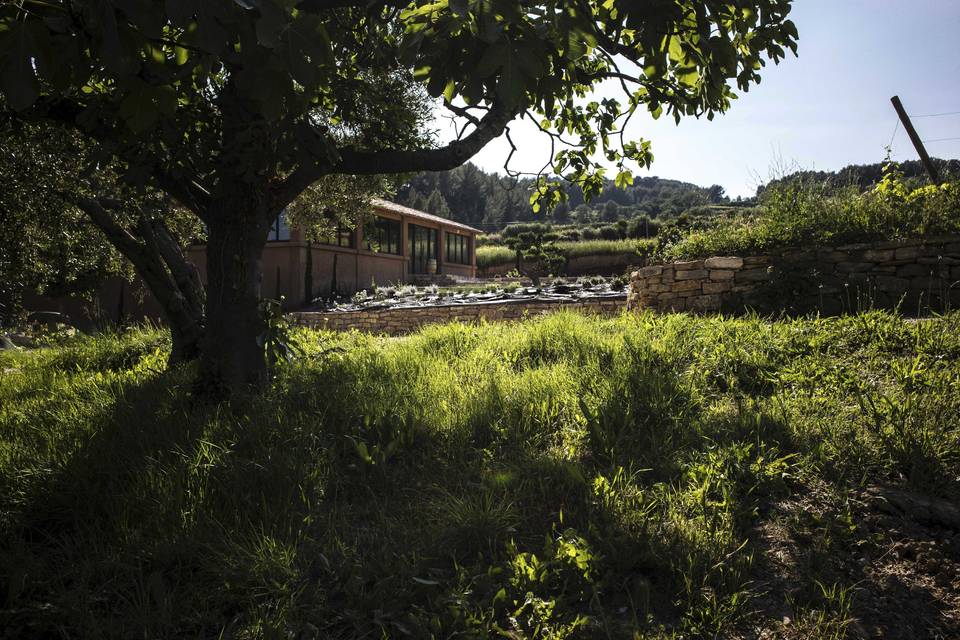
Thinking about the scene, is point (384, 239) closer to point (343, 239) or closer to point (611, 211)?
point (343, 239)

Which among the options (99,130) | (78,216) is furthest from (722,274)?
(78,216)

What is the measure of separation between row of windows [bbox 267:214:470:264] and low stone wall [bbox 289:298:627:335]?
1.73 metres

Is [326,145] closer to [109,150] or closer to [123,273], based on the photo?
[109,150]

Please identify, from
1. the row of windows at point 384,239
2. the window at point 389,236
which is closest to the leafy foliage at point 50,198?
the row of windows at point 384,239

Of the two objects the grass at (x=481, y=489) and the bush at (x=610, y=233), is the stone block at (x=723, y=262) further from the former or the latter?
the bush at (x=610, y=233)

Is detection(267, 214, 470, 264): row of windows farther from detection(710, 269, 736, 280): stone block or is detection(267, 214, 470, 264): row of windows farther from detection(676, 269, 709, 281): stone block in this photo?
detection(710, 269, 736, 280): stone block

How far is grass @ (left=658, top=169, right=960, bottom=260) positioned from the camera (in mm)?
6484

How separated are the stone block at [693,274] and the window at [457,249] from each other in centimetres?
1865

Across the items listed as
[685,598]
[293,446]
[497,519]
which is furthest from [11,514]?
[685,598]

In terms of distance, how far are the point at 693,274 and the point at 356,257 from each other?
13.3 metres

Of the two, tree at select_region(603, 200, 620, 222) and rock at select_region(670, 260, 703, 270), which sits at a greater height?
tree at select_region(603, 200, 620, 222)

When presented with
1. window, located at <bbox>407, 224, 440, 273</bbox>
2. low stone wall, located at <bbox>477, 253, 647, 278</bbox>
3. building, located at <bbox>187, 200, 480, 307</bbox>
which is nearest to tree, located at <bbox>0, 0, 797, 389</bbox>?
building, located at <bbox>187, 200, 480, 307</bbox>

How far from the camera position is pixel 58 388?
5.19 m

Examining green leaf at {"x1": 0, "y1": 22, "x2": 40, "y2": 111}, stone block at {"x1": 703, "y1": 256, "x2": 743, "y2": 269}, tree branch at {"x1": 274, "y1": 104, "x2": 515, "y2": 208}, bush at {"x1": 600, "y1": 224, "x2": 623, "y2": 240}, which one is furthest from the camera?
bush at {"x1": 600, "y1": 224, "x2": 623, "y2": 240}
